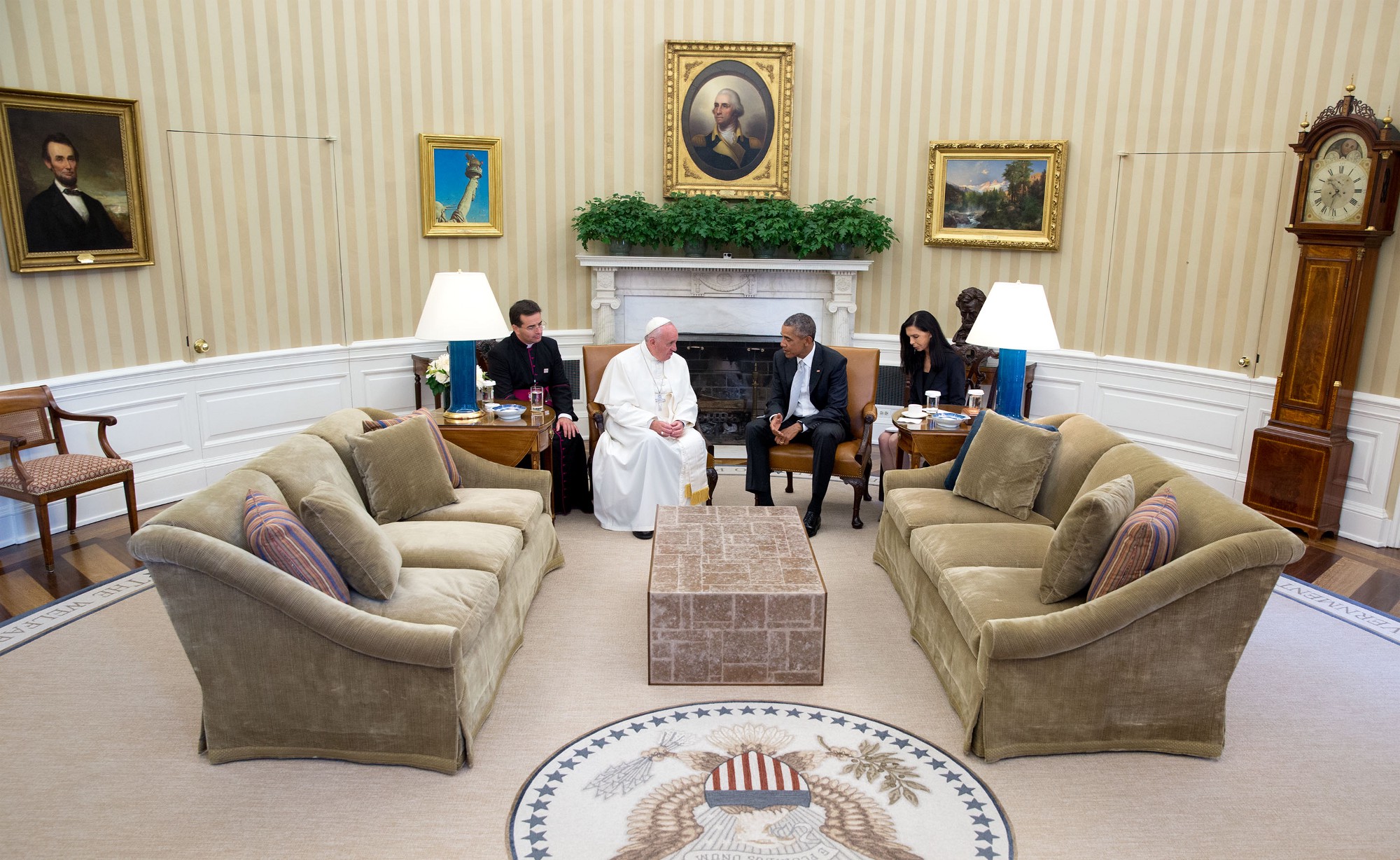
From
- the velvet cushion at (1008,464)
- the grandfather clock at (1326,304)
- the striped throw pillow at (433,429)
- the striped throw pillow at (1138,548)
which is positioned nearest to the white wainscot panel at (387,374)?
the striped throw pillow at (433,429)

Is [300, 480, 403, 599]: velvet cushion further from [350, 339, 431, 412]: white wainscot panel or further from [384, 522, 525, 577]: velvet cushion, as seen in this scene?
[350, 339, 431, 412]: white wainscot panel

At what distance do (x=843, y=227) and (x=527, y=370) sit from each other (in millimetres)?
2676

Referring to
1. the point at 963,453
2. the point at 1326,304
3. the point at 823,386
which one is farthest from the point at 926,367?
the point at 1326,304

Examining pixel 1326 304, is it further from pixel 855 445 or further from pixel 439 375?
pixel 439 375

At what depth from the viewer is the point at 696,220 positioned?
712cm

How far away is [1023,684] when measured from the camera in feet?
10.7

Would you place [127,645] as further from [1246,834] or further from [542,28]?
[542,28]

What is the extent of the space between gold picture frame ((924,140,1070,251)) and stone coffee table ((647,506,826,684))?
14.0 feet

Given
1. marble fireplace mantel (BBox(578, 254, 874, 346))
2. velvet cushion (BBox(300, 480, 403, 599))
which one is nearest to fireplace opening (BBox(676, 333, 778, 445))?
marble fireplace mantel (BBox(578, 254, 874, 346))

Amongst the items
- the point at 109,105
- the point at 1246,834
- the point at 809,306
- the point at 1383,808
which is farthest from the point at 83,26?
the point at 1383,808

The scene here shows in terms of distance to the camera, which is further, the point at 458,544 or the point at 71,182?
the point at 71,182

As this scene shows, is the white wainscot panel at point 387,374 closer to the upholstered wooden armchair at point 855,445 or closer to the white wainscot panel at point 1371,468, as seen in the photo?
the upholstered wooden armchair at point 855,445

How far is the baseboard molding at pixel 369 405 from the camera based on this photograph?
5.73 metres

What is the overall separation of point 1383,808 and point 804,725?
193 cm
